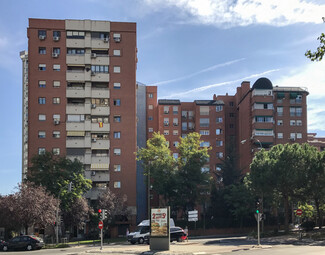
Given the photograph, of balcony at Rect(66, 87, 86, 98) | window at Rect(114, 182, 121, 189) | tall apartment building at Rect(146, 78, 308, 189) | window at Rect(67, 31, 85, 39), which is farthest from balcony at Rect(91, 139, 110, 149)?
tall apartment building at Rect(146, 78, 308, 189)

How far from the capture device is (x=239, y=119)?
94.0 m

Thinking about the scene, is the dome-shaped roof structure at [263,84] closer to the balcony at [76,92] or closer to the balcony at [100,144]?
the balcony at [100,144]

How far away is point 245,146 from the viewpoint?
8869 centimetres

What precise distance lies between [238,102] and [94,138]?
124ft

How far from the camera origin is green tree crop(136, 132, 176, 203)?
6347 centimetres

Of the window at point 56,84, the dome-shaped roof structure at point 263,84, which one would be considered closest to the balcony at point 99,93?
the window at point 56,84

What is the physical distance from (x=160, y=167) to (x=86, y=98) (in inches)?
677

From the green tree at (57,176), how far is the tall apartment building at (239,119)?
1240 inches

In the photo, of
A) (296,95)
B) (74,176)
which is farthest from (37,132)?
(296,95)

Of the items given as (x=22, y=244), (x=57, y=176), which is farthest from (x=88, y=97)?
(x=22, y=244)

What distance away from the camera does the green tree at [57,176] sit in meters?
54.7

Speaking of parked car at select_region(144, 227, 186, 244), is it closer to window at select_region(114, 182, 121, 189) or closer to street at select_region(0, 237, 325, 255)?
street at select_region(0, 237, 325, 255)

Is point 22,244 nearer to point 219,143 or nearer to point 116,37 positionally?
point 116,37

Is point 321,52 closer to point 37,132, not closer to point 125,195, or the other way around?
point 125,195
